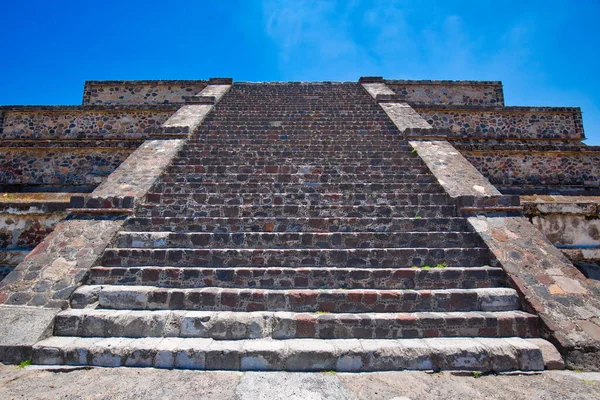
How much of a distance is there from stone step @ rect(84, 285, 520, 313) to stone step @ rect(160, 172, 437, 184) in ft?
9.73

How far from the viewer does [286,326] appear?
13.0ft

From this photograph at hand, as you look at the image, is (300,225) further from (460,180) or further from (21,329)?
(21,329)

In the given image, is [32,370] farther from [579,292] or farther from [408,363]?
[579,292]

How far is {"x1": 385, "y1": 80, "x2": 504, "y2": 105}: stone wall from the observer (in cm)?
1337

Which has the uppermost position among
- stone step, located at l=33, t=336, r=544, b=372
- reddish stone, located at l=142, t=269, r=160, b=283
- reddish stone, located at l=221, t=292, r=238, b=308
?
reddish stone, located at l=142, t=269, r=160, b=283

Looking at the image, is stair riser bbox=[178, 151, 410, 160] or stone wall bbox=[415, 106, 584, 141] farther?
stone wall bbox=[415, 106, 584, 141]

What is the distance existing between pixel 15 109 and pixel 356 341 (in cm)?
1249

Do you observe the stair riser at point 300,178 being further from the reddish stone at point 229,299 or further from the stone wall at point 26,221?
the reddish stone at point 229,299

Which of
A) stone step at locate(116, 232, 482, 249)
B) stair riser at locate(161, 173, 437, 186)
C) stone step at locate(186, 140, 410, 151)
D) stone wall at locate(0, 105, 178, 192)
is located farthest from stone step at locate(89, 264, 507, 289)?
stone wall at locate(0, 105, 178, 192)

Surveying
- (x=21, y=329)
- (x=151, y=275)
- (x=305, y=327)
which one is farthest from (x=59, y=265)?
(x=305, y=327)

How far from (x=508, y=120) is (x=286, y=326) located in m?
10.8

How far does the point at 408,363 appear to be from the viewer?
359 cm

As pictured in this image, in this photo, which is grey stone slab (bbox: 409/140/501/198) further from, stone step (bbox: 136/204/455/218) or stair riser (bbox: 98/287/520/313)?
stair riser (bbox: 98/287/520/313)

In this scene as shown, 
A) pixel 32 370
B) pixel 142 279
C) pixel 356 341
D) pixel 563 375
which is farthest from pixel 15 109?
pixel 563 375
